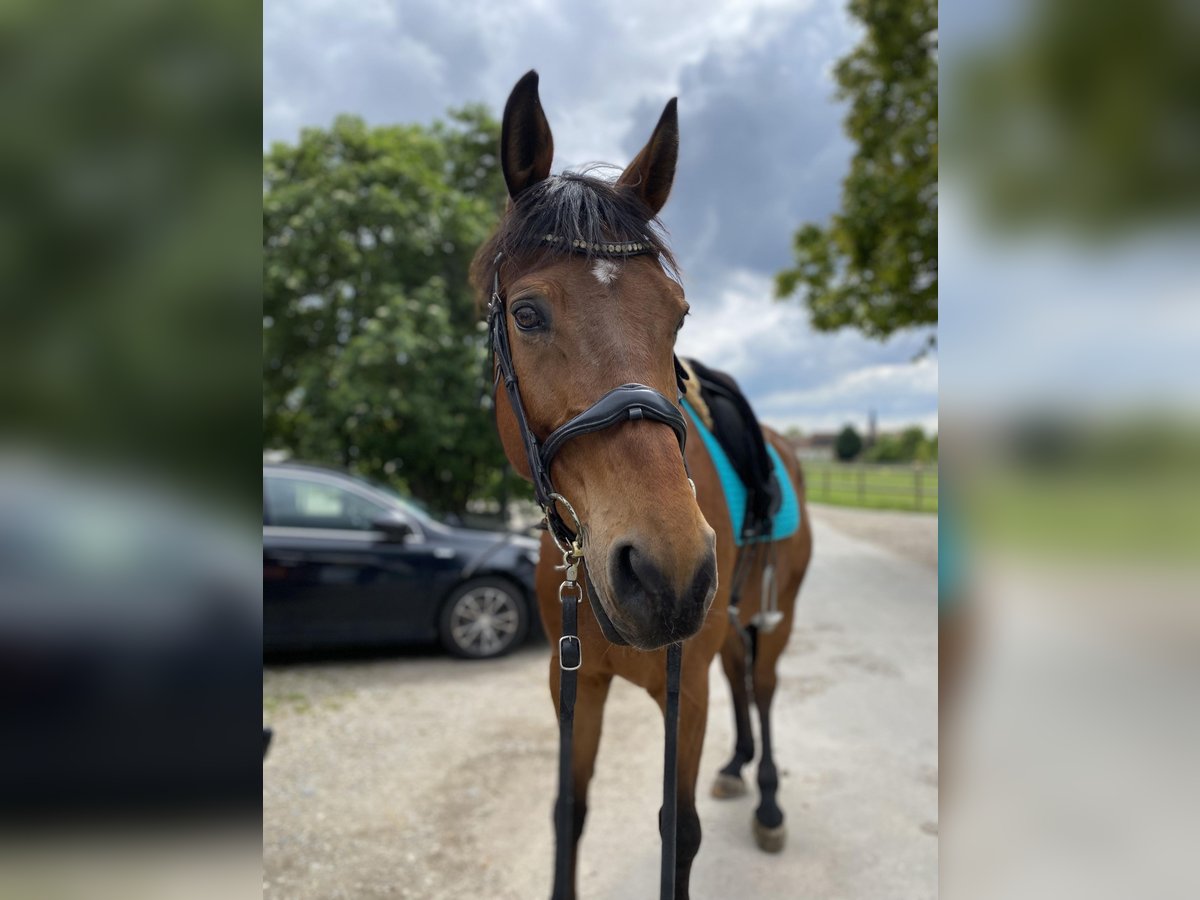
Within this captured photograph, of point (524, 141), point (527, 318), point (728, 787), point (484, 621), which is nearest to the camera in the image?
point (527, 318)

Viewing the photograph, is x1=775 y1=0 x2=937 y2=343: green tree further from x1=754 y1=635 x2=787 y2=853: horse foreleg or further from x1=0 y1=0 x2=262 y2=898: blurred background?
x1=0 y1=0 x2=262 y2=898: blurred background

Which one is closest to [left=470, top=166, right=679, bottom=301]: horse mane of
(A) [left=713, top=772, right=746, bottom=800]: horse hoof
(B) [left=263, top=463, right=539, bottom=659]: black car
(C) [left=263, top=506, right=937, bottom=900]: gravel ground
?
(C) [left=263, top=506, right=937, bottom=900]: gravel ground

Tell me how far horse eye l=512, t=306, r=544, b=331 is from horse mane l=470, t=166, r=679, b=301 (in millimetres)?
158

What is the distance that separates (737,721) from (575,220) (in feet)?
9.73

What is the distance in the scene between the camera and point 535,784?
3387 millimetres

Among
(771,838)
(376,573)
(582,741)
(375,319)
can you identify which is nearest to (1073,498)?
(582,741)

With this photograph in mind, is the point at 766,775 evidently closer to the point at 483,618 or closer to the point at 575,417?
the point at 575,417

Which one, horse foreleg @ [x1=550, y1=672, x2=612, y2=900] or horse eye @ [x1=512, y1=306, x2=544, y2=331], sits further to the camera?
horse foreleg @ [x1=550, y1=672, x2=612, y2=900]

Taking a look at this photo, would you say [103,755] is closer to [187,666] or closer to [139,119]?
[187,666]

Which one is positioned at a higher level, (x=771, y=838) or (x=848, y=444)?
(x=848, y=444)

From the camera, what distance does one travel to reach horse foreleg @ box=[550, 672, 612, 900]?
2039mm

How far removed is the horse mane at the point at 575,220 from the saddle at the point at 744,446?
0.90 metres

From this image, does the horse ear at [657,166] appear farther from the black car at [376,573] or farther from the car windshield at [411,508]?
the car windshield at [411,508]

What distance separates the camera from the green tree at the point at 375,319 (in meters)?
8.26
